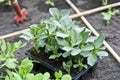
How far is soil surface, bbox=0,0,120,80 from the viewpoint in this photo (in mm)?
1794

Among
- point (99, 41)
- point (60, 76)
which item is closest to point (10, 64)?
point (60, 76)

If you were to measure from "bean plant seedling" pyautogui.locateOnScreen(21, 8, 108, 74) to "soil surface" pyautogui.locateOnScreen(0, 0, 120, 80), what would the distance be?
0.16 meters

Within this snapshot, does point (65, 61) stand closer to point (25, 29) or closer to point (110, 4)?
point (25, 29)

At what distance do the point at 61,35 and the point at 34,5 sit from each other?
3.15 ft

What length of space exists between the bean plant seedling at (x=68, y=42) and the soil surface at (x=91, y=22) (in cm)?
16

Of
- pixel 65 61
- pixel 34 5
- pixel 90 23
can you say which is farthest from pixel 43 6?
pixel 65 61

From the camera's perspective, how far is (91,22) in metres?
2.25

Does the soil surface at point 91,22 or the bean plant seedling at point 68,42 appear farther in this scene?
the soil surface at point 91,22

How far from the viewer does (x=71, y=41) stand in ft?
5.34

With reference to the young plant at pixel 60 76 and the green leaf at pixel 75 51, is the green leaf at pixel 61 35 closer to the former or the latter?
the green leaf at pixel 75 51

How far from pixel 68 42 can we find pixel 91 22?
25.5 inches

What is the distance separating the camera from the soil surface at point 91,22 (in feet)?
5.89

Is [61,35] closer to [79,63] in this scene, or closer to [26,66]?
[79,63]

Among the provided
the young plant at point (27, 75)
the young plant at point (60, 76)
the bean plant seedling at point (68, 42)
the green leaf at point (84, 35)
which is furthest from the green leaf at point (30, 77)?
the green leaf at point (84, 35)
